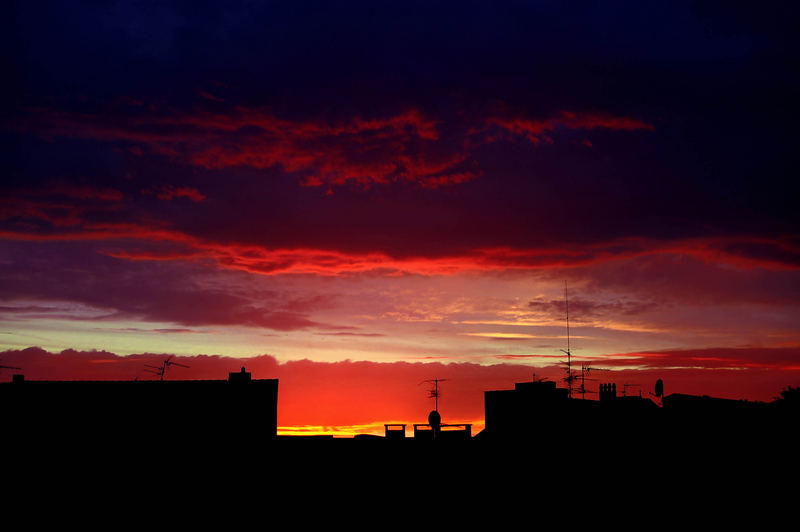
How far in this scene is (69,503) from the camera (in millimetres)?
43375

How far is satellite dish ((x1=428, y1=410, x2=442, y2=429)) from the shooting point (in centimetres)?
6456

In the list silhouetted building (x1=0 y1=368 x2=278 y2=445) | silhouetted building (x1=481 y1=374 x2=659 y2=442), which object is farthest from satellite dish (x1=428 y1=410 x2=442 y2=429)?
silhouetted building (x1=0 y1=368 x2=278 y2=445)

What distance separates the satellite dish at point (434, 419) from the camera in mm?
64562

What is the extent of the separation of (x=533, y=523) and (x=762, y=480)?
13.2 m

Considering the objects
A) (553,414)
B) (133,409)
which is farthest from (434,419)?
(133,409)

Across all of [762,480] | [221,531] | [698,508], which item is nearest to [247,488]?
[221,531]

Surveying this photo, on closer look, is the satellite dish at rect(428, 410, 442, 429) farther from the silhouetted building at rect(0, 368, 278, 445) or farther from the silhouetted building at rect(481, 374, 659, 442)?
the silhouetted building at rect(0, 368, 278, 445)

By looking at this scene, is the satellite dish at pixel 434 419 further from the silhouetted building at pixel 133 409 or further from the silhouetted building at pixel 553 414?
the silhouetted building at pixel 133 409

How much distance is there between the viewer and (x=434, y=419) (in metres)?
64.9

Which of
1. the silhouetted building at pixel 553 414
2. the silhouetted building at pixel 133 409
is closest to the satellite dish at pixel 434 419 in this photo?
the silhouetted building at pixel 553 414

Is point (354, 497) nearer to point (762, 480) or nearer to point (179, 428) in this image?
point (179, 428)

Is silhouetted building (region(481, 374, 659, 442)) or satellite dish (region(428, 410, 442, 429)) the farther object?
satellite dish (region(428, 410, 442, 429))

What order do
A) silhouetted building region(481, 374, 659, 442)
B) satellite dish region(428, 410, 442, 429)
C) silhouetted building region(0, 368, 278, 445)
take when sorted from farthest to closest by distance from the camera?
satellite dish region(428, 410, 442, 429) < silhouetted building region(0, 368, 278, 445) < silhouetted building region(481, 374, 659, 442)

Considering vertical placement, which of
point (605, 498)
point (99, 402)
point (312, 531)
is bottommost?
point (312, 531)
